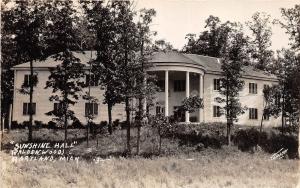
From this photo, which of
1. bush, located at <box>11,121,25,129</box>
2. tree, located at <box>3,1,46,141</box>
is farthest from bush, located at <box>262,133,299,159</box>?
bush, located at <box>11,121,25,129</box>

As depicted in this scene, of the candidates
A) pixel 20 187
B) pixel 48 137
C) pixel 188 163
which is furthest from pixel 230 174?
pixel 48 137

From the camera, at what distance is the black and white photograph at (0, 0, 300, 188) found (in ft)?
69.3

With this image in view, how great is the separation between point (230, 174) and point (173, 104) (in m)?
18.5

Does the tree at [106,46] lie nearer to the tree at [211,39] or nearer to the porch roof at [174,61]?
the porch roof at [174,61]

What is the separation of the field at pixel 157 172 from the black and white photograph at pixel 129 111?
6cm

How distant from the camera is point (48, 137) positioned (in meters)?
32.6

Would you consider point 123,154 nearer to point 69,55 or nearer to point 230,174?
point 69,55

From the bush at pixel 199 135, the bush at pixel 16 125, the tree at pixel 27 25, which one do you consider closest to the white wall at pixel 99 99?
the bush at pixel 16 125

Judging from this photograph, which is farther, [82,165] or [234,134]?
[234,134]

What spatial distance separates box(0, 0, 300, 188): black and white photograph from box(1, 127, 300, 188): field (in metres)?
0.06

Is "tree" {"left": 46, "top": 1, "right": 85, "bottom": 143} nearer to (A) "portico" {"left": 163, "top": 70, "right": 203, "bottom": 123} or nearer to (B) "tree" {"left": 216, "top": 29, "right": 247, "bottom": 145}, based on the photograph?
(A) "portico" {"left": 163, "top": 70, "right": 203, "bottom": 123}

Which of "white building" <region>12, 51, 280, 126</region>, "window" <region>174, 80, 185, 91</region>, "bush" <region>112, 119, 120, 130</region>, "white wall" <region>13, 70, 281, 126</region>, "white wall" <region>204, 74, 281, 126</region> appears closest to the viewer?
"bush" <region>112, 119, 120, 130</region>

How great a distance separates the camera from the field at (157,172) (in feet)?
62.8

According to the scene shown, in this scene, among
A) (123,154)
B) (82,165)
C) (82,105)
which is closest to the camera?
(82,165)
